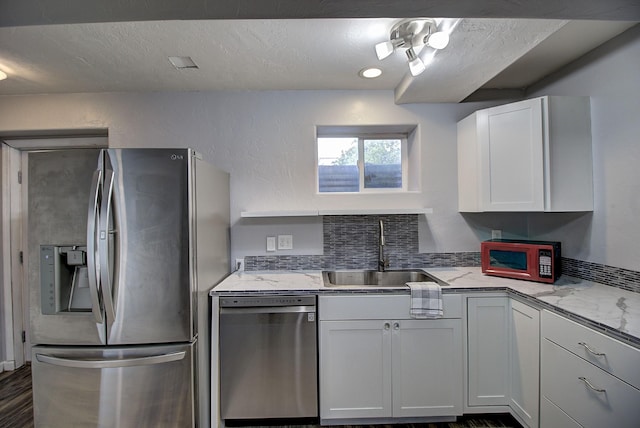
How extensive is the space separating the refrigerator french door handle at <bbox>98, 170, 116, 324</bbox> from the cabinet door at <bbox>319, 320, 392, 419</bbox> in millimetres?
1228

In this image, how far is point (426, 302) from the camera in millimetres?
1784

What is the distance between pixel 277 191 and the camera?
2412 millimetres

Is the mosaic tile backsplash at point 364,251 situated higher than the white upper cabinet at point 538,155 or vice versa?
the white upper cabinet at point 538,155

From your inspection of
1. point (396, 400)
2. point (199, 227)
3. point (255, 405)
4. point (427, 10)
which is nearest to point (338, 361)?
point (396, 400)

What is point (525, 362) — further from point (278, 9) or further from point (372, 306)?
point (278, 9)

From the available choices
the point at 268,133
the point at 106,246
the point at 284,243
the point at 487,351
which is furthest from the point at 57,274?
the point at 487,351

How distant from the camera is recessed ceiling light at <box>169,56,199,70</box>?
186 centimetres

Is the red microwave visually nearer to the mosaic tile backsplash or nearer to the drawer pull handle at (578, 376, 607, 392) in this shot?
the mosaic tile backsplash

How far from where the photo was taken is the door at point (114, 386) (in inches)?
61.6

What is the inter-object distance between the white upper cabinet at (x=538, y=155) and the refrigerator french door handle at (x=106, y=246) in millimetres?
2490

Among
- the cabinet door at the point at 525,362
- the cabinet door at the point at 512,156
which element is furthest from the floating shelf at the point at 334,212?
the cabinet door at the point at 525,362

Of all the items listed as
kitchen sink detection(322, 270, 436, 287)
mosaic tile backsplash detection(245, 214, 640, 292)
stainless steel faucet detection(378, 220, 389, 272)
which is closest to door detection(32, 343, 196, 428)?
mosaic tile backsplash detection(245, 214, 640, 292)

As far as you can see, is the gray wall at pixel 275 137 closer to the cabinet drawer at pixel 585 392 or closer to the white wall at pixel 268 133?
the white wall at pixel 268 133

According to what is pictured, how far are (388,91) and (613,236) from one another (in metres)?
1.85
